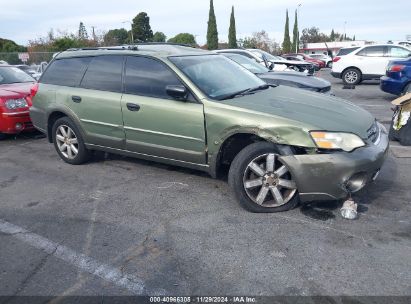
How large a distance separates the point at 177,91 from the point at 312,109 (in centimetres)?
148

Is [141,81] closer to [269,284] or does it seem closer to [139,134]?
[139,134]

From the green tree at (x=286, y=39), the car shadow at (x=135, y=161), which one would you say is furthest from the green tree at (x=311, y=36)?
the car shadow at (x=135, y=161)

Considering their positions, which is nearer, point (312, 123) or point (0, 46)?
point (312, 123)

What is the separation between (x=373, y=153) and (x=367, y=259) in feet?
3.63

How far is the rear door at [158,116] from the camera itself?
4.18 m

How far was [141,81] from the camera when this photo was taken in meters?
4.64

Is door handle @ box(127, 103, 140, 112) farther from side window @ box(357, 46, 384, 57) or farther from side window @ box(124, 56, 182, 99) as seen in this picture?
side window @ box(357, 46, 384, 57)

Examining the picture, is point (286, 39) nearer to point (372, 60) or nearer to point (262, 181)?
point (372, 60)

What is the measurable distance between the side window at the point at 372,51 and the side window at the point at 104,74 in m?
12.7

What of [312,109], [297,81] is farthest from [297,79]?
[312,109]

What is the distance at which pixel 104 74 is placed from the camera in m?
5.03

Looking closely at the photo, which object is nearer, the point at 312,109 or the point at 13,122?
the point at 312,109

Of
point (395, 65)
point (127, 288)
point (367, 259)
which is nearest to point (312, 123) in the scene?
point (367, 259)

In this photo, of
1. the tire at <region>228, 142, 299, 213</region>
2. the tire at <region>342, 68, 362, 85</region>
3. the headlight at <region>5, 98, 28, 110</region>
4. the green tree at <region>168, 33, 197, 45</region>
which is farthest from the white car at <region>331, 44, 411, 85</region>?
the green tree at <region>168, 33, 197, 45</region>
